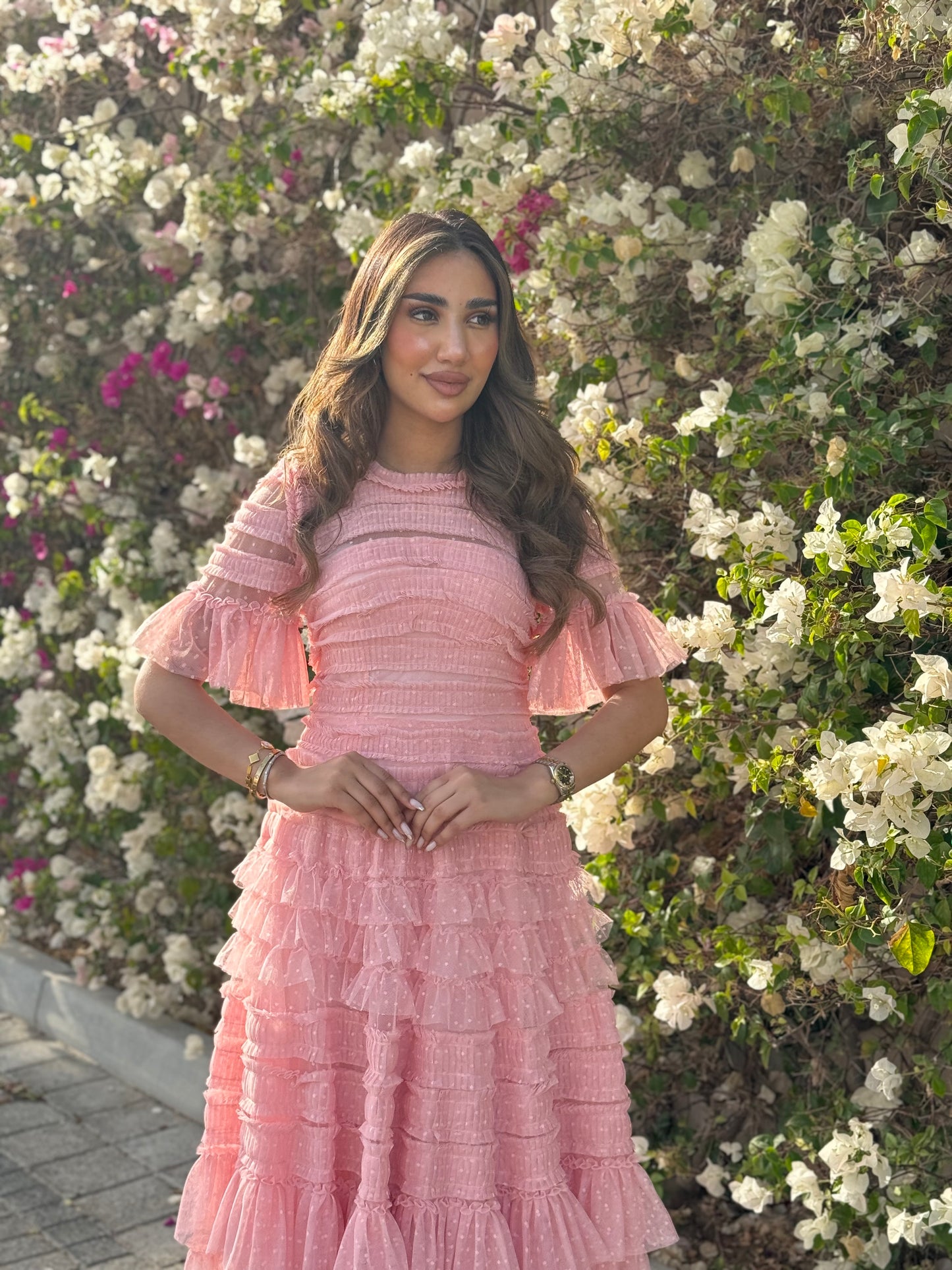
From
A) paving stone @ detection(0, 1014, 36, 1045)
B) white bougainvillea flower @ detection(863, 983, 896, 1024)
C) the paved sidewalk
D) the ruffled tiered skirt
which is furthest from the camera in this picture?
paving stone @ detection(0, 1014, 36, 1045)

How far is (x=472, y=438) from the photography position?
2307 mm

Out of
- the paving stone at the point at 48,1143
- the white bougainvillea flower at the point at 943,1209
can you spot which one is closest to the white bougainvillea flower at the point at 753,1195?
the white bougainvillea flower at the point at 943,1209

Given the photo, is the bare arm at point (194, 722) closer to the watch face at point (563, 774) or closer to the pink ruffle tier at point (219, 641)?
the pink ruffle tier at point (219, 641)

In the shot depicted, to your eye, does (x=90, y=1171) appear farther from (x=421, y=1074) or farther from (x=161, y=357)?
(x=161, y=357)

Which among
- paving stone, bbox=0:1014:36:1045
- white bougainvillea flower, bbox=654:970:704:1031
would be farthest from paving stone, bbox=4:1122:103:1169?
white bougainvillea flower, bbox=654:970:704:1031

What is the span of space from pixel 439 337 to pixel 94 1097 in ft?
9.43

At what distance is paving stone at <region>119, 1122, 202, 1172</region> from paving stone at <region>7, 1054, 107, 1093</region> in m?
0.46

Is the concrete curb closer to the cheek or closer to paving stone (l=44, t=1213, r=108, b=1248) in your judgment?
paving stone (l=44, t=1213, r=108, b=1248)

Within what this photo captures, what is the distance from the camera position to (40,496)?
484cm

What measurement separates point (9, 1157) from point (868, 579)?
2.71m

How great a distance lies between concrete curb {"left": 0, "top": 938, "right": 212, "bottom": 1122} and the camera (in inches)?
161

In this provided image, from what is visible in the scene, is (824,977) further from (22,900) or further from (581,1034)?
(22,900)

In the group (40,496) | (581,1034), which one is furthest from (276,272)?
(581,1034)

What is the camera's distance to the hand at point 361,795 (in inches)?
79.1
